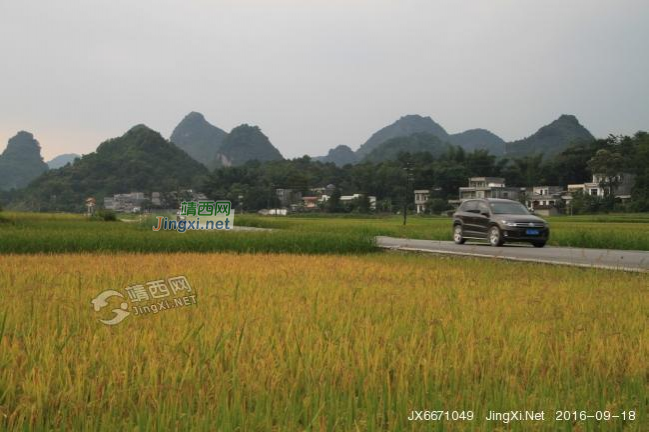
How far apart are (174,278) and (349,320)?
414 cm

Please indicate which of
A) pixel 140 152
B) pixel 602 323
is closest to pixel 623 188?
pixel 602 323

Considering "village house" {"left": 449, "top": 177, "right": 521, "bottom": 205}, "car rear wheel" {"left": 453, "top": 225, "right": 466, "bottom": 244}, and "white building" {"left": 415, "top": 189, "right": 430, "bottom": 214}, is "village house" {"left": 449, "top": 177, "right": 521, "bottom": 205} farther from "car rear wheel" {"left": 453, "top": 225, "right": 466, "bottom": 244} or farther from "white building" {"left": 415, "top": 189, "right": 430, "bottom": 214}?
"car rear wheel" {"left": 453, "top": 225, "right": 466, "bottom": 244}

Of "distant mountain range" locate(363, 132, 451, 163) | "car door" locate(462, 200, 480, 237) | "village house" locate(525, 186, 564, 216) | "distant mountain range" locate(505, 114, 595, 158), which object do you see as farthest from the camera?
"distant mountain range" locate(363, 132, 451, 163)

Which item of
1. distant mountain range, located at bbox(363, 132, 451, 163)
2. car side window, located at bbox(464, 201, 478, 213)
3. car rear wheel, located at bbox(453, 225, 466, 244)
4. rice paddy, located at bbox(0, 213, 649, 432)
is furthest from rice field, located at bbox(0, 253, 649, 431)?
distant mountain range, located at bbox(363, 132, 451, 163)

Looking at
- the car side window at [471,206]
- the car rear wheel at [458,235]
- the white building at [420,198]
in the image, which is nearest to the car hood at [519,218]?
the car side window at [471,206]

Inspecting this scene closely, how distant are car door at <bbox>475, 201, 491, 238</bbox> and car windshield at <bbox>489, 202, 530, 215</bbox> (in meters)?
0.25

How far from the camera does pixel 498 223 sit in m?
19.6

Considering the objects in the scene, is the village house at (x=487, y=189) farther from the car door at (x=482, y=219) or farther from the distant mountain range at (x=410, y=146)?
the distant mountain range at (x=410, y=146)

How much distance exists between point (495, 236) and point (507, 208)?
133 centimetres

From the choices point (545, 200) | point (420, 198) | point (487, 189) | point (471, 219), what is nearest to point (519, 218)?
point (471, 219)

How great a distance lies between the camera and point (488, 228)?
794 inches

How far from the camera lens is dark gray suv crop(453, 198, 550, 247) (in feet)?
62.8

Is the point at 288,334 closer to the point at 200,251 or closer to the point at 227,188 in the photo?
the point at 200,251

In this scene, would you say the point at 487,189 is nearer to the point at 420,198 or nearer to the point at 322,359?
the point at 420,198
